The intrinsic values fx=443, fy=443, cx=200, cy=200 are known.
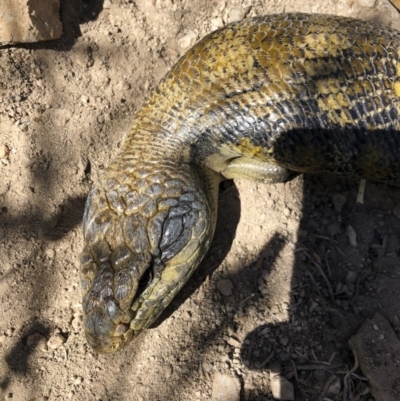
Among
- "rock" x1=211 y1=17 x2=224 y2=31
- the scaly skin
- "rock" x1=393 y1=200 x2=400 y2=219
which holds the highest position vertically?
"rock" x1=211 y1=17 x2=224 y2=31

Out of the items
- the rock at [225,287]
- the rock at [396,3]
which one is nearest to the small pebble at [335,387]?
the rock at [225,287]

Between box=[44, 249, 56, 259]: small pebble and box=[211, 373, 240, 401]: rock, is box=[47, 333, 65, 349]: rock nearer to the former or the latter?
box=[44, 249, 56, 259]: small pebble

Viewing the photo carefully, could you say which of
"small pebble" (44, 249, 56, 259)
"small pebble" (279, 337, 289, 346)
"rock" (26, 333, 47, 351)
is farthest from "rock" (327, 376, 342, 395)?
"small pebble" (44, 249, 56, 259)

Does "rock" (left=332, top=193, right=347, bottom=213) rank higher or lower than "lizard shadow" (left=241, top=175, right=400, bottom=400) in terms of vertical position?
higher

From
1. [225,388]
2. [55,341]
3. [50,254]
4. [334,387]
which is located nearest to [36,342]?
[55,341]

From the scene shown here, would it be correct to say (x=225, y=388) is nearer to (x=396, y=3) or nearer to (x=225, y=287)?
(x=225, y=287)

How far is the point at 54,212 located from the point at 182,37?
7.02 feet

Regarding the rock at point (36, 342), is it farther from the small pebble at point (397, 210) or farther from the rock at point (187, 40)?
the small pebble at point (397, 210)

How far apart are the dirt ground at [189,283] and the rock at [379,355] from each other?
4.3 inches

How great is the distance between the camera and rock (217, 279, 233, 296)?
3770mm

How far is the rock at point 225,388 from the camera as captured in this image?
3.45m

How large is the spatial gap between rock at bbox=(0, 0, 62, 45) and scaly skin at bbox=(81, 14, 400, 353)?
140cm

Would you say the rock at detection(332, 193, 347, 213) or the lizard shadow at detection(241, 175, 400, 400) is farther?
the rock at detection(332, 193, 347, 213)

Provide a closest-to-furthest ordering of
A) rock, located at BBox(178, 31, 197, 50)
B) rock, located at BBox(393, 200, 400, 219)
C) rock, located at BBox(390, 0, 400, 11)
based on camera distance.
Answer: rock, located at BBox(393, 200, 400, 219), rock, located at BBox(390, 0, 400, 11), rock, located at BBox(178, 31, 197, 50)
